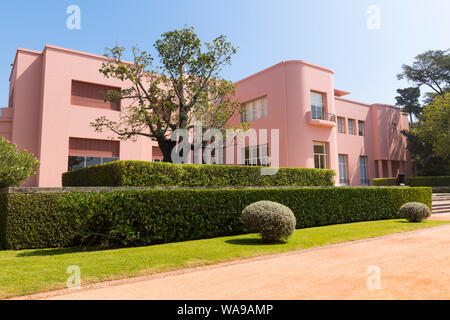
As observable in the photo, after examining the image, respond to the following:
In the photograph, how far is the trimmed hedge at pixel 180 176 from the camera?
11.4m

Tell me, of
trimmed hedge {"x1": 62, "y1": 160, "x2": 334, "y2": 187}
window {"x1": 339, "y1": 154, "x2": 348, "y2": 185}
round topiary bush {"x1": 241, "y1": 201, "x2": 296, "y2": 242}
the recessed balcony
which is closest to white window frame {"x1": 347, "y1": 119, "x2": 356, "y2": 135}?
window {"x1": 339, "y1": 154, "x2": 348, "y2": 185}

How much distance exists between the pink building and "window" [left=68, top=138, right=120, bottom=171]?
0.06 m

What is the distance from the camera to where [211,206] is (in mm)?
11211

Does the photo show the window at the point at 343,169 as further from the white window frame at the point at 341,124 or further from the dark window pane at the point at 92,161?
the dark window pane at the point at 92,161

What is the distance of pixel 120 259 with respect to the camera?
7.37 meters

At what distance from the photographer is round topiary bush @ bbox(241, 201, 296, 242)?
956cm

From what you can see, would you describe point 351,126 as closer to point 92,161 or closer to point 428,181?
point 428,181

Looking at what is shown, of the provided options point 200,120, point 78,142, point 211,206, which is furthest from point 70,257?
point 78,142

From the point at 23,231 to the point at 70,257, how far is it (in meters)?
2.49

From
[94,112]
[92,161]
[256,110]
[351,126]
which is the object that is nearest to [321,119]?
[256,110]

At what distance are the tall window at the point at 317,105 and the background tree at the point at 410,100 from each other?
18.1 meters

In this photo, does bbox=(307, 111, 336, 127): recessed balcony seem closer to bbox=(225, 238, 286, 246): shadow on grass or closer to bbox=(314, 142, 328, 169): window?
bbox=(314, 142, 328, 169): window

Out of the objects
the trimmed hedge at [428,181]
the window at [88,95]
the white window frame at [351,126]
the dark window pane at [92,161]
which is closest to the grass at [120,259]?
the dark window pane at [92,161]

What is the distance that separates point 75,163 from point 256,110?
1372 cm
